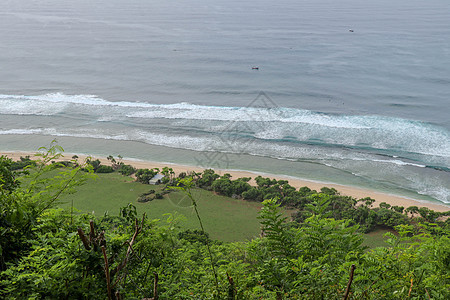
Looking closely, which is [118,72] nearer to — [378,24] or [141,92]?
[141,92]

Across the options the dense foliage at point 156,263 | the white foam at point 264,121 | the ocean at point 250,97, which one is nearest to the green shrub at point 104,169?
the ocean at point 250,97

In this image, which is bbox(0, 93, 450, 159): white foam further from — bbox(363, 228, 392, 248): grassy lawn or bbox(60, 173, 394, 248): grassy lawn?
bbox(363, 228, 392, 248): grassy lawn

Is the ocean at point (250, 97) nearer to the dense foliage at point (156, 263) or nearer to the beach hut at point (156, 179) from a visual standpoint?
the beach hut at point (156, 179)

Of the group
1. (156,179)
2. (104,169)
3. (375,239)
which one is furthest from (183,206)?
(375,239)

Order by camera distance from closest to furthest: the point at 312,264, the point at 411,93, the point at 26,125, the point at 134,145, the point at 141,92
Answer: the point at 312,264 < the point at 134,145 < the point at 26,125 < the point at 411,93 < the point at 141,92

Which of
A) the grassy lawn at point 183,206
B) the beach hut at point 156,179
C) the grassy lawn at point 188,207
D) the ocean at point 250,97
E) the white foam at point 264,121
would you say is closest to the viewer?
the grassy lawn at point 188,207

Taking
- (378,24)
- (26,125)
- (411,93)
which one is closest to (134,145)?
(26,125)
